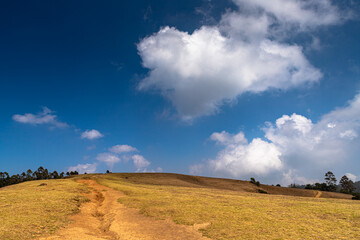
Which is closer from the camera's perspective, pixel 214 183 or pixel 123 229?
pixel 123 229

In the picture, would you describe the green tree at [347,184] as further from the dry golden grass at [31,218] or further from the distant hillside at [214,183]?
the dry golden grass at [31,218]

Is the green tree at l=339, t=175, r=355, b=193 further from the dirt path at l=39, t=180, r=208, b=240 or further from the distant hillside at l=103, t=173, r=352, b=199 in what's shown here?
the dirt path at l=39, t=180, r=208, b=240

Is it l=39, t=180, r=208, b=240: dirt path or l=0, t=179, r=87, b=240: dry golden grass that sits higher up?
l=0, t=179, r=87, b=240: dry golden grass

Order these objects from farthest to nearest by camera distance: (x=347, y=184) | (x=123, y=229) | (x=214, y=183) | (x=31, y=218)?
(x=347, y=184) < (x=214, y=183) < (x=31, y=218) < (x=123, y=229)

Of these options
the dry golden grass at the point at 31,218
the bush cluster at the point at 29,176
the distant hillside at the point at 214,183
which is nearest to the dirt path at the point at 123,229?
the dry golden grass at the point at 31,218

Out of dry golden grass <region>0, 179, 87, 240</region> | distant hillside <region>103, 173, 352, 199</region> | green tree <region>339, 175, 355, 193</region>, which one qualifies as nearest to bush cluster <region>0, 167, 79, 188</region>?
distant hillside <region>103, 173, 352, 199</region>

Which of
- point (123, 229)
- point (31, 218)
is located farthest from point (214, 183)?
point (31, 218)

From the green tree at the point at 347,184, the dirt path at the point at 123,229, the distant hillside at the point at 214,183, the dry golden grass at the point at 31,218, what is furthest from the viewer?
the green tree at the point at 347,184

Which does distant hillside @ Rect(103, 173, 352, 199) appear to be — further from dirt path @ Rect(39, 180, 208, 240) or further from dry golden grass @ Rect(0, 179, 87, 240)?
dirt path @ Rect(39, 180, 208, 240)

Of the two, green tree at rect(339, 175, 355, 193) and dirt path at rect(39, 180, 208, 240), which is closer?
dirt path at rect(39, 180, 208, 240)

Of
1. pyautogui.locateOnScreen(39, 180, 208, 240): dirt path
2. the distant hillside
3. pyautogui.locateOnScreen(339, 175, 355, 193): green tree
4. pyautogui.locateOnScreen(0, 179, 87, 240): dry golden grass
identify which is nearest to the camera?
pyautogui.locateOnScreen(0, 179, 87, 240): dry golden grass

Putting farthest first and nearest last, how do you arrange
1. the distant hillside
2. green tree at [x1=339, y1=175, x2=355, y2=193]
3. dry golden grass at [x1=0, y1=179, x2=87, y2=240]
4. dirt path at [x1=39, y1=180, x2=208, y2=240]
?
green tree at [x1=339, y1=175, x2=355, y2=193] → the distant hillside → dirt path at [x1=39, y1=180, x2=208, y2=240] → dry golden grass at [x1=0, y1=179, x2=87, y2=240]

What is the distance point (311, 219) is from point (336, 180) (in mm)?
134177

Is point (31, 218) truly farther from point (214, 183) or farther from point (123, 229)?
point (214, 183)
